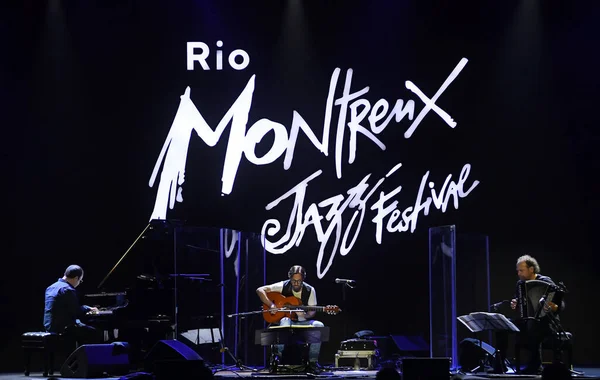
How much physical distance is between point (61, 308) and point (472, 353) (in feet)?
17.2

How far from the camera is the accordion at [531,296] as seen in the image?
34.1 feet

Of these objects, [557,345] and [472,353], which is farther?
[472,353]

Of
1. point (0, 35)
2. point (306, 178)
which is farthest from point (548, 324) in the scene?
point (0, 35)

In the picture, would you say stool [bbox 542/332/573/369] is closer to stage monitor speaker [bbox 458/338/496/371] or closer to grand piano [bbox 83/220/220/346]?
stage monitor speaker [bbox 458/338/496/371]

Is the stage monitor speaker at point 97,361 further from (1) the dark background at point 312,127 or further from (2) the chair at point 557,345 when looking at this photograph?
(2) the chair at point 557,345

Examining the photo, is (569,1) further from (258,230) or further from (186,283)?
(186,283)

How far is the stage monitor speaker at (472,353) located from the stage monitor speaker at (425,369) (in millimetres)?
4064

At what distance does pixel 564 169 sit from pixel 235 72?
17.3ft

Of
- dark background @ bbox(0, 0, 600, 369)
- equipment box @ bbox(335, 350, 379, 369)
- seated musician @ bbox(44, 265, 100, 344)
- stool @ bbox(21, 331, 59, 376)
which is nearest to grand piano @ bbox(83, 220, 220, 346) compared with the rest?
seated musician @ bbox(44, 265, 100, 344)

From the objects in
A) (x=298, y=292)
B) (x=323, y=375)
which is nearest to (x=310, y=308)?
(x=298, y=292)

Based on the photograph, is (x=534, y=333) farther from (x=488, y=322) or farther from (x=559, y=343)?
(x=488, y=322)

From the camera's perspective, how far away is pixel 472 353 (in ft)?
34.8

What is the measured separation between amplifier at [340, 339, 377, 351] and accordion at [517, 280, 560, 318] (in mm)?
2156

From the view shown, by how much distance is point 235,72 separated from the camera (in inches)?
523
